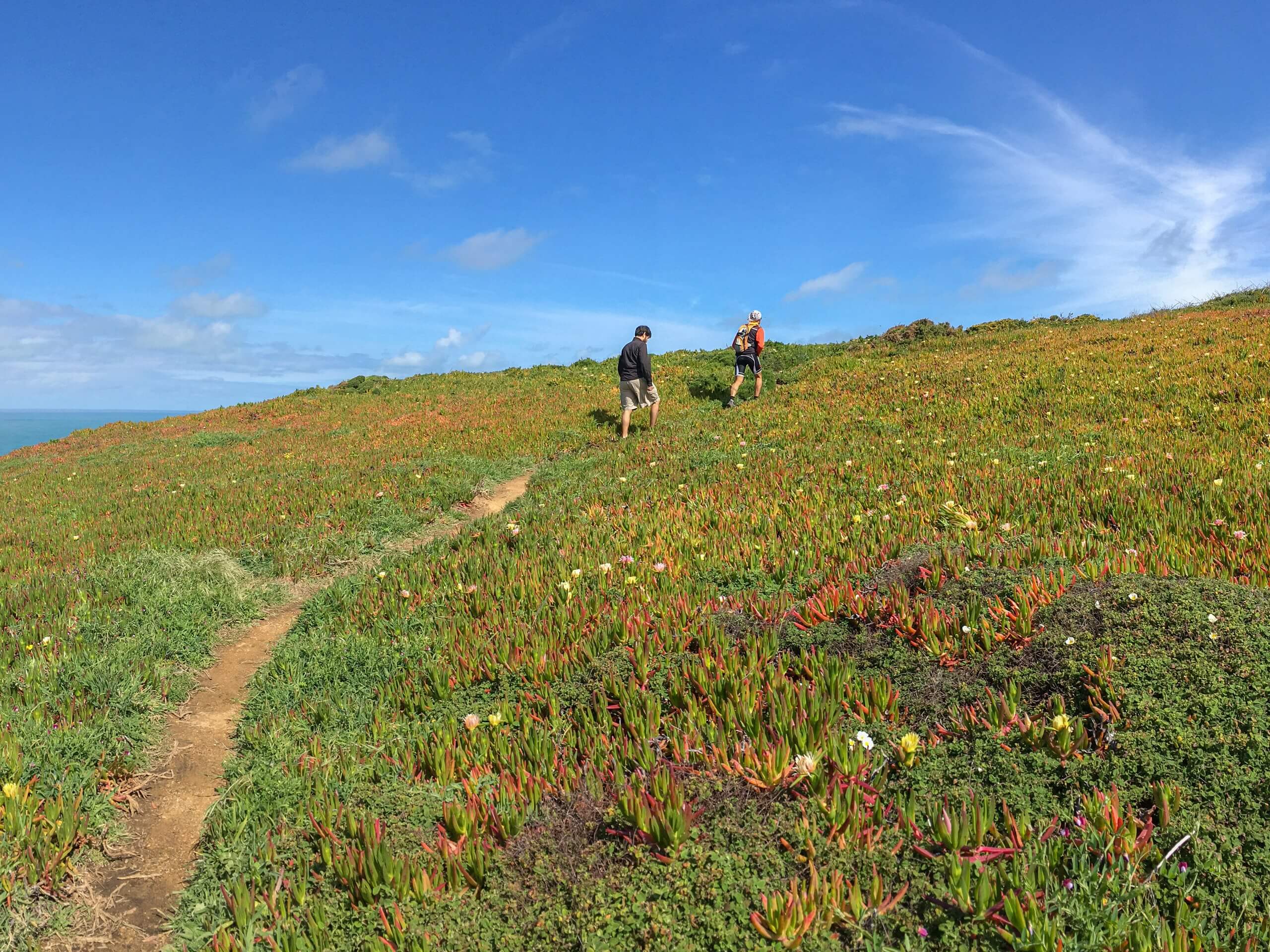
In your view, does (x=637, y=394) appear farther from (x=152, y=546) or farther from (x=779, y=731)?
(x=779, y=731)

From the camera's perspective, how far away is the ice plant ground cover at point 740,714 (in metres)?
2.59

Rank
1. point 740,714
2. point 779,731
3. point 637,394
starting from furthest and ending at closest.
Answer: point 637,394 < point 740,714 < point 779,731

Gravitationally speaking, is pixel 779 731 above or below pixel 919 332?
below

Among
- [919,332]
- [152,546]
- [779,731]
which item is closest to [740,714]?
[779,731]

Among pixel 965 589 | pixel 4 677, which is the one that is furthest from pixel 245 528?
pixel 965 589

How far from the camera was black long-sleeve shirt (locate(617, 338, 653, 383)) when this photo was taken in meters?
14.8

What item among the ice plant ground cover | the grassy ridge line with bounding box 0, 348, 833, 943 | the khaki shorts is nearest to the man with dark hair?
the khaki shorts

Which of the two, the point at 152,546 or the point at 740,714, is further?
the point at 152,546

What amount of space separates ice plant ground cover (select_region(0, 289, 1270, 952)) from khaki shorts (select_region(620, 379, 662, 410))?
650 cm

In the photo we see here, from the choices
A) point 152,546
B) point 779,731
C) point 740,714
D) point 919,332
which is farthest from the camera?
point 919,332

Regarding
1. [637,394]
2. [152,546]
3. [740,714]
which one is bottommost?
[740,714]

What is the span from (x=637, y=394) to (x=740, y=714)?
12402 millimetres

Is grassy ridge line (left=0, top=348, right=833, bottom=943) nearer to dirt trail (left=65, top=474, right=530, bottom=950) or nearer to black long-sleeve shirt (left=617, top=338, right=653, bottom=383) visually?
dirt trail (left=65, top=474, right=530, bottom=950)

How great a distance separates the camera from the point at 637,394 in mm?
15672
